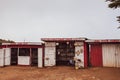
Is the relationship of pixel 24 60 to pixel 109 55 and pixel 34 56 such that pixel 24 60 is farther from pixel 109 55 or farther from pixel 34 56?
pixel 109 55

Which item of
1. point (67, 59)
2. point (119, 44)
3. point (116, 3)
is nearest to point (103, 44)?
point (119, 44)

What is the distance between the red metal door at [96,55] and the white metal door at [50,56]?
12.9 ft

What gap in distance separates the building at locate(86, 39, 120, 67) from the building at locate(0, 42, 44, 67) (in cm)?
532

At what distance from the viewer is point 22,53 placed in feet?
82.5

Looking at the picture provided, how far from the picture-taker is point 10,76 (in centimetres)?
1809

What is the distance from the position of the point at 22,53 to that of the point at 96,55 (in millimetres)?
8499

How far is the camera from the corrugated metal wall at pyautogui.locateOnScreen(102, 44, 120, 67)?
21.3 meters

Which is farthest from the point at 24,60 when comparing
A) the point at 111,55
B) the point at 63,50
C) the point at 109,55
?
the point at 111,55

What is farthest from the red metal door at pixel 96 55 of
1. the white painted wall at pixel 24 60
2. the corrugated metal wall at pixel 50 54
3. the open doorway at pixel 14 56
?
the open doorway at pixel 14 56

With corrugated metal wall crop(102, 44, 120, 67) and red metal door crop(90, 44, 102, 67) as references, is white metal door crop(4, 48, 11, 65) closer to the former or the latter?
red metal door crop(90, 44, 102, 67)

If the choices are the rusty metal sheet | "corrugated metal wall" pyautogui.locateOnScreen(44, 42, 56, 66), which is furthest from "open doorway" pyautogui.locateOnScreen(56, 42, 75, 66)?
the rusty metal sheet

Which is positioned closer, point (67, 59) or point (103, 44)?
point (103, 44)

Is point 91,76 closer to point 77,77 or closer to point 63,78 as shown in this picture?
point 77,77

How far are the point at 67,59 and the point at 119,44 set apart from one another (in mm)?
6353
